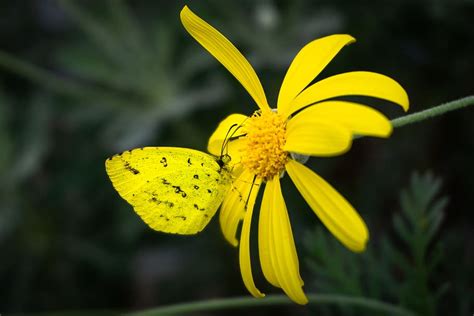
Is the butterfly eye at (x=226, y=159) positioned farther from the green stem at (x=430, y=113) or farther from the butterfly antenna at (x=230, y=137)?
the green stem at (x=430, y=113)

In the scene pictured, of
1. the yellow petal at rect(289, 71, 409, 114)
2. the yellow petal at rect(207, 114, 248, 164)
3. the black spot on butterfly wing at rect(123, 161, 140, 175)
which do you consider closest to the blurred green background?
the yellow petal at rect(207, 114, 248, 164)

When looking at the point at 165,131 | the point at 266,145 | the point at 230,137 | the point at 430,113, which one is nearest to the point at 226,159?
the point at 230,137

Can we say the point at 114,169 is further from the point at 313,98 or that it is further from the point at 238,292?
the point at 238,292

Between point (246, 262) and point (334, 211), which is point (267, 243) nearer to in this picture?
point (246, 262)

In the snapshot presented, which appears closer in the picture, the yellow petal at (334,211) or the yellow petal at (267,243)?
the yellow petal at (334,211)

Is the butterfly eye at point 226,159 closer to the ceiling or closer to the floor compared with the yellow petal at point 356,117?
closer to the floor

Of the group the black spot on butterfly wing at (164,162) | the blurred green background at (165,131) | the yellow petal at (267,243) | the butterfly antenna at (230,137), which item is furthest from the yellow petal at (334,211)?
the blurred green background at (165,131)

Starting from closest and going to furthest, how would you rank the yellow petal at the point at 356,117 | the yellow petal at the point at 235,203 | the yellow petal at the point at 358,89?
1. the yellow petal at the point at 356,117
2. the yellow petal at the point at 358,89
3. the yellow petal at the point at 235,203
